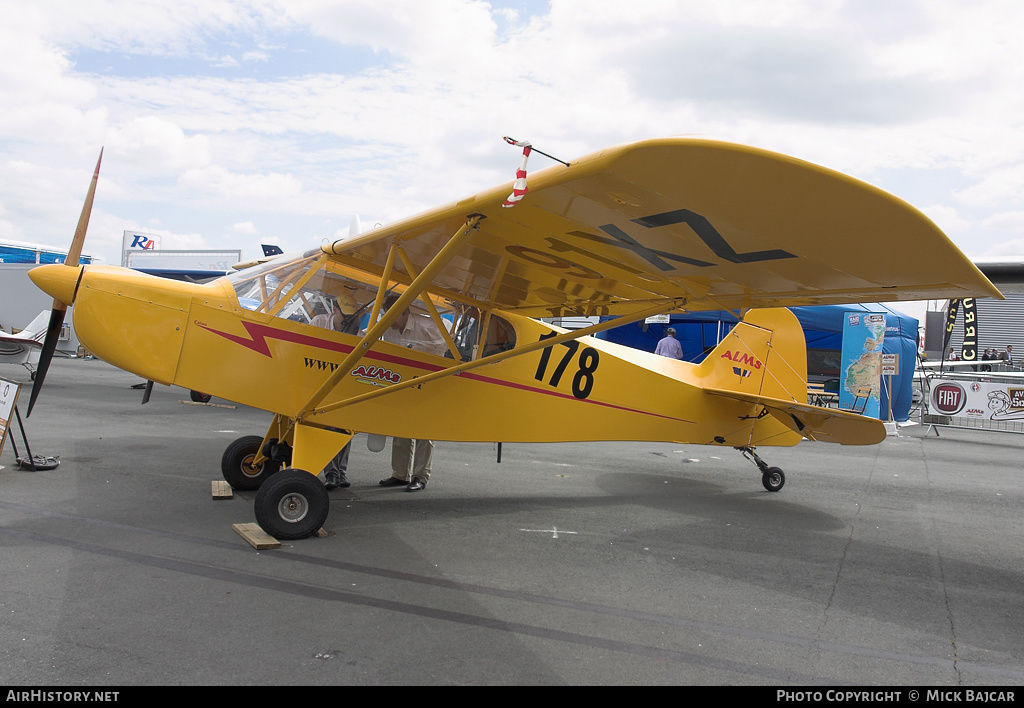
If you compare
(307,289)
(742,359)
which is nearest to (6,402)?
(307,289)

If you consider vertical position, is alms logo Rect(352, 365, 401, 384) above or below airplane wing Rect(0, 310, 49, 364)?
above

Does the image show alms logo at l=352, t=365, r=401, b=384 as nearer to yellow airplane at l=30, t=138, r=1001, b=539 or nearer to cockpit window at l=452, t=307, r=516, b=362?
yellow airplane at l=30, t=138, r=1001, b=539

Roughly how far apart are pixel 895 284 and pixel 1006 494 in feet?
20.8

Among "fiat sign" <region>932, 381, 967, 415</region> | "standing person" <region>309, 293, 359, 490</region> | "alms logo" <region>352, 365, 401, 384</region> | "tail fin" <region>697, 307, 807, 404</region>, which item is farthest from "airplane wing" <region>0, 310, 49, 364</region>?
"fiat sign" <region>932, 381, 967, 415</region>

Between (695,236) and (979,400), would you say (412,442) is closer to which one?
(695,236)

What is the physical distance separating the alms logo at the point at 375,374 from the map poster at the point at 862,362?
10.9 m

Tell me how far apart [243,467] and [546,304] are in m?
3.28

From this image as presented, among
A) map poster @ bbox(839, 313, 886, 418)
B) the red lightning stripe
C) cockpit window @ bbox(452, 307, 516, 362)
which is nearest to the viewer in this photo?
the red lightning stripe

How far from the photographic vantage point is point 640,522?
19.1 ft

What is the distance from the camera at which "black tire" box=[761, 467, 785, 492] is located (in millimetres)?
7336

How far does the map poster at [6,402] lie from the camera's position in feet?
19.2

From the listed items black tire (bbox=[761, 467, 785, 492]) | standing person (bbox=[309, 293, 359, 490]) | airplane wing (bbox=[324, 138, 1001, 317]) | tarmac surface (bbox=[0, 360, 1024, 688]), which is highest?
airplane wing (bbox=[324, 138, 1001, 317])

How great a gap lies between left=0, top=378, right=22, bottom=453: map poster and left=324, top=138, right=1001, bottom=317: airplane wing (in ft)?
11.4
